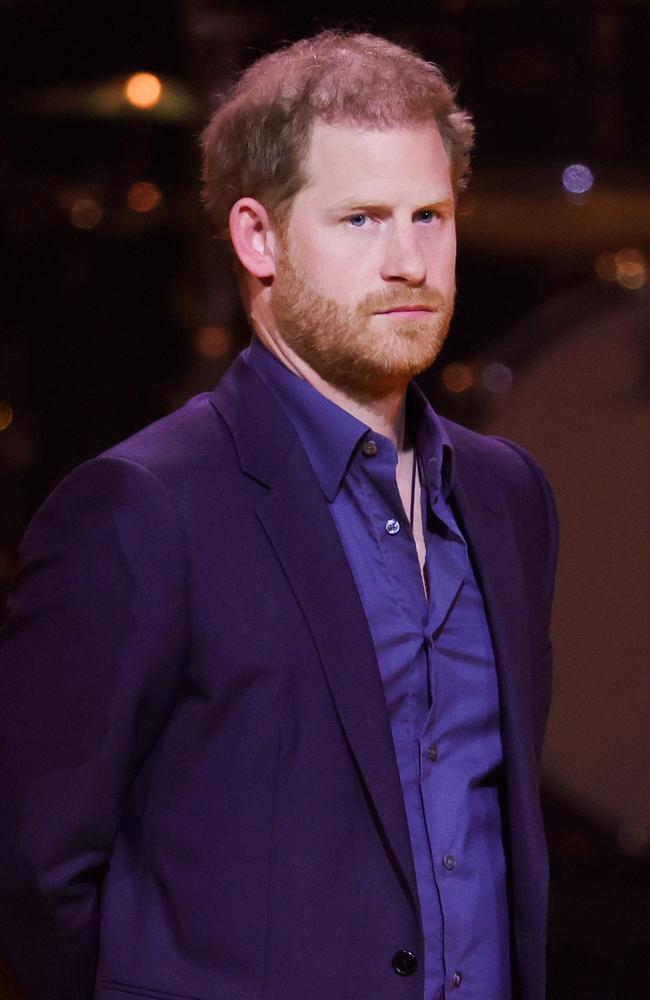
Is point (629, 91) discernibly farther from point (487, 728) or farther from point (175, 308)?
point (487, 728)

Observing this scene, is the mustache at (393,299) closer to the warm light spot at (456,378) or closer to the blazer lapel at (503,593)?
the blazer lapel at (503,593)

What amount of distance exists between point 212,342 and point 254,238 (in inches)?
47.6

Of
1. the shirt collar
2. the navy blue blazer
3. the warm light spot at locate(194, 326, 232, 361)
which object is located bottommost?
the navy blue blazer

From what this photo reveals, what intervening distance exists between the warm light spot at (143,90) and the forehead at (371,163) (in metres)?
1.28

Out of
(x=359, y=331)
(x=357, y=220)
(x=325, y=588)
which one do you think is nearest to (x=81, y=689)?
(x=325, y=588)

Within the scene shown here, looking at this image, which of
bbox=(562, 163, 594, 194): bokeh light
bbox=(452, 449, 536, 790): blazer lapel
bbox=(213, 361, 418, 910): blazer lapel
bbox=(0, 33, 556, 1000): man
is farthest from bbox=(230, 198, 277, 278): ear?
bbox=(562, 163, 594, 194): bokeh light

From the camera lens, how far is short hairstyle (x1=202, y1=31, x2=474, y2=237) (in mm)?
1530

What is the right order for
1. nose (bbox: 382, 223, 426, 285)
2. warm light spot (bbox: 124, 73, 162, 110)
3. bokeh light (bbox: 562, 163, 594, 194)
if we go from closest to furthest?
nose (bbox: 382, 223, 426, 285)
warm light spot (bbox: 124, 73, 162, 110)
bokeh light (bbox: 562, 163, 594, 194)

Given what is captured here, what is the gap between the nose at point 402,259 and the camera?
1483 mm

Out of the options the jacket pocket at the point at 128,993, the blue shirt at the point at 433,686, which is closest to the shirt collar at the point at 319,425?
the blue shirt at the point at 433,686

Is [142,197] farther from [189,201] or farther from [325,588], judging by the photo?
[325,588]

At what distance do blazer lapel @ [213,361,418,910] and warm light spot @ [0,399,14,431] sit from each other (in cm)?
129

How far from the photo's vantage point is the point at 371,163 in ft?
4.92

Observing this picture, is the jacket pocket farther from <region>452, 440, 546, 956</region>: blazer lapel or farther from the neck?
the neck
